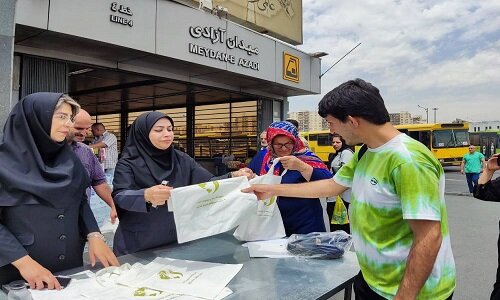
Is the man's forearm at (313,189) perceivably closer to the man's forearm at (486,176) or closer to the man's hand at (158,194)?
the man's hand at (158,194)

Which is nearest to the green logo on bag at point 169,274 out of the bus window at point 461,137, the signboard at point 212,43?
the signboard at point 212,43

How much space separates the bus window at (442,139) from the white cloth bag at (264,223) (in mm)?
17359

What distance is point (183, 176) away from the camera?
230 cm

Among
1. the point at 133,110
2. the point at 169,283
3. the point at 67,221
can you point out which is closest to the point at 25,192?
the point at 67,221

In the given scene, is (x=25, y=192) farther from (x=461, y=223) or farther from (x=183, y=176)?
(x=461, y=223)

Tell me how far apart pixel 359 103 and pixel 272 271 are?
893 millimetres

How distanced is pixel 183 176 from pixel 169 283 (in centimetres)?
84

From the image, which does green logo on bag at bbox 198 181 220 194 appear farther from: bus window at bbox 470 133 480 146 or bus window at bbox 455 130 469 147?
bus window at bbox 470 133 480 146

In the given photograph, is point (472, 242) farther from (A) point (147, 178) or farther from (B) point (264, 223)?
(A) point (147, 178)

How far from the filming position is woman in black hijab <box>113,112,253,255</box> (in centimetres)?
205

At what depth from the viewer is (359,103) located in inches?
55.7

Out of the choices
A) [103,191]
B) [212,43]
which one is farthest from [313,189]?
[212,43]

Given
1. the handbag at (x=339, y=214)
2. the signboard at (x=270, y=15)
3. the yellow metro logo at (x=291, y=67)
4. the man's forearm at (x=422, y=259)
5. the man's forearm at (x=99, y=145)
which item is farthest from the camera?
the yellow metro logo at (x=291, y=67)

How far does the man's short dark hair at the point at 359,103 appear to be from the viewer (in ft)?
4.65
